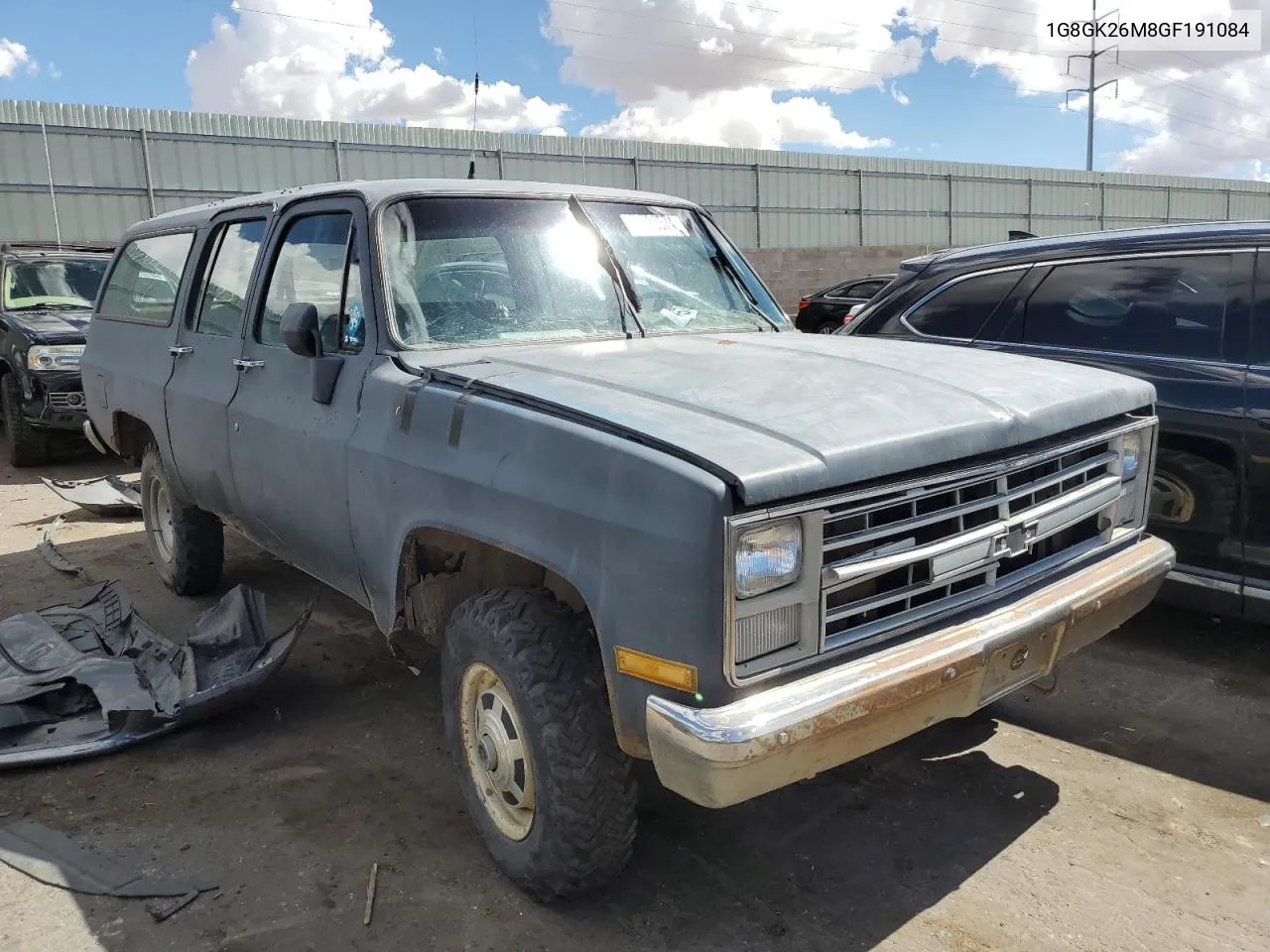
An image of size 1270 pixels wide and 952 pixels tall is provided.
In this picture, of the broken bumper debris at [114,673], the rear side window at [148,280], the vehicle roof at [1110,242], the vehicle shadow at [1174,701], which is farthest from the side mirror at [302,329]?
the vehicle roof at [1110,242]

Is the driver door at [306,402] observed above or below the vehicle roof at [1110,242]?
below

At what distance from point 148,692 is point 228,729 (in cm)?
35

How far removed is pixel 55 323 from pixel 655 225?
7.59 meters

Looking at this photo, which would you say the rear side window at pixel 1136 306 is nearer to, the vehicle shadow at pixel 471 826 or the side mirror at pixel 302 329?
the vehicle shadow at pixel 471 826

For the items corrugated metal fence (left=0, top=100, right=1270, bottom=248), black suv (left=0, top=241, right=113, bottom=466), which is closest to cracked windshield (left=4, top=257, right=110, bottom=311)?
black suv (left=0, top=241, right=113, bottom=466)

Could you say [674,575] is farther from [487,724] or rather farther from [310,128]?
[310,128]

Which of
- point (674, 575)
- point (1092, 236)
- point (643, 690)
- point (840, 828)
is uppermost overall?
point (1092, 236)

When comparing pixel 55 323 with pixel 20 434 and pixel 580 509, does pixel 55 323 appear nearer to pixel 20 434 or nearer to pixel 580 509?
pixel 20 434

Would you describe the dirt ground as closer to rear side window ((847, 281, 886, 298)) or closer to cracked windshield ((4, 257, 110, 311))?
cracked windshield ((4, 257, 110, 311))

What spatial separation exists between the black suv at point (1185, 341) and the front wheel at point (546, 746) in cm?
277

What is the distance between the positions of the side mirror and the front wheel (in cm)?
115

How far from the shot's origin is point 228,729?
3.96m

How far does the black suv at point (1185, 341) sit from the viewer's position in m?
3.96

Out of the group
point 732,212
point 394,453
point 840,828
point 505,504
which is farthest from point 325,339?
point 732,212
